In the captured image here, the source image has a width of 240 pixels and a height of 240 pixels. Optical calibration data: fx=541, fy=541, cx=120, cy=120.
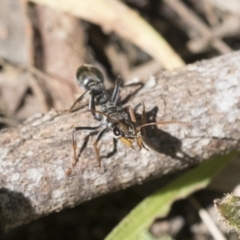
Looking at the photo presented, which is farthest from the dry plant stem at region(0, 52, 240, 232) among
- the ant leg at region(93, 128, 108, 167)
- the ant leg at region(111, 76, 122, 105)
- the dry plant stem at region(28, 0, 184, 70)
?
the dry plant stem at region(28, 0, 184, 70)

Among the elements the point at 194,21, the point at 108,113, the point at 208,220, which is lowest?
the point at 208,220

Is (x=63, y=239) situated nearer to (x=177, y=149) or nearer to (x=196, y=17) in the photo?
(x=177, y=149)

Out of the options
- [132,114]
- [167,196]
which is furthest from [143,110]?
[167,196]

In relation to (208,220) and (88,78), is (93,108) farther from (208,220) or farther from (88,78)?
(208,220)

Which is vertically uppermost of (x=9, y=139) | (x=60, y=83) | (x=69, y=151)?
(x=60, y=83)

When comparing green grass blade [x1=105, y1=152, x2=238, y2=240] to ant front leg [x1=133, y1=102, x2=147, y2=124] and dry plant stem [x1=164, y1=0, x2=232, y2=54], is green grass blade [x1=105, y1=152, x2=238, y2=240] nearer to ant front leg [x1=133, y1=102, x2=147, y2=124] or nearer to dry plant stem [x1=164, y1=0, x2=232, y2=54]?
ant front leg [x1=133, y1=102, x2=147, y2=124]

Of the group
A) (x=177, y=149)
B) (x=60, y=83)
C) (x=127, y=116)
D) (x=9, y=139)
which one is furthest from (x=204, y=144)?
(x=60, y=83)
